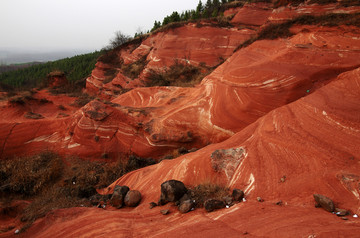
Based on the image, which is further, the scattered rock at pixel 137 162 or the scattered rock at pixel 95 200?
the scattered rock at pixel 137 162

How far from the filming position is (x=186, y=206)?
4852 millimetres

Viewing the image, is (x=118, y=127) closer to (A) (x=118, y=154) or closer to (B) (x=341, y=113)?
(A) (x=118, y=154)

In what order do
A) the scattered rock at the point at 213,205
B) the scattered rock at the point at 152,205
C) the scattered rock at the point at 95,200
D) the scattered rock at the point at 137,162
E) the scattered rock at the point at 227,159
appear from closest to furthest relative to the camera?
the scattered rock at the point at 213,205 → the scattered rock at the point at 152,205 → the scattered rock at the point at 227,159 → the scattered rock at the point at 95,200 → the scattered rock at the point at 137,162

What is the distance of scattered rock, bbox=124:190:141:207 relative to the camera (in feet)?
20.2

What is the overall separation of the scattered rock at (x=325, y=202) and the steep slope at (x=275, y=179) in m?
0.17

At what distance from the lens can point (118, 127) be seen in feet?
37.2

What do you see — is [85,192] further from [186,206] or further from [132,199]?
[186,206]

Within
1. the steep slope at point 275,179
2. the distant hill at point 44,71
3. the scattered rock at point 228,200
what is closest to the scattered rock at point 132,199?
the steep slope at point 275,179

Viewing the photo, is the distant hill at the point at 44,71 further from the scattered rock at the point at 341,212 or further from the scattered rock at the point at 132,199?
the scattered rock at the point at 341,212

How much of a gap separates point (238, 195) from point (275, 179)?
4.01 ft

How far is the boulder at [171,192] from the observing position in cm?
532

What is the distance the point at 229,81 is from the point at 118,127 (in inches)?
282

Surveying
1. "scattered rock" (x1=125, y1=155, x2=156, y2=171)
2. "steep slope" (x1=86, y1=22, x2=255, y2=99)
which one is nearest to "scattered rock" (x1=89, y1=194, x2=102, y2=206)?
"scattered rock" (x1=125, y1=155, x2=156, y2=171)

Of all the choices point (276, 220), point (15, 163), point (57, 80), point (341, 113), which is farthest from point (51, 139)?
point (57, 80)
